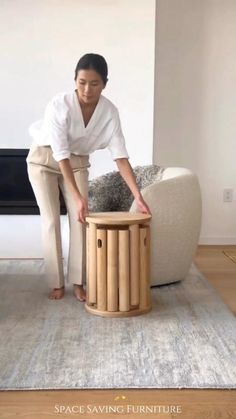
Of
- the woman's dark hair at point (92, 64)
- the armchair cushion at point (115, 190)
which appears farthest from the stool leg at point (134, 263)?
the armchair cushion at point (115, 190)

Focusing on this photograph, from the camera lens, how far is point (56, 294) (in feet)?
8.61

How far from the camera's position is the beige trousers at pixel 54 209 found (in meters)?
2.57

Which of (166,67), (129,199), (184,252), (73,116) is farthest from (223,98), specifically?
(73,116)

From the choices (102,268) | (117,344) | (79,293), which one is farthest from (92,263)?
(117,344)

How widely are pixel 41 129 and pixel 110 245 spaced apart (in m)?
0.71

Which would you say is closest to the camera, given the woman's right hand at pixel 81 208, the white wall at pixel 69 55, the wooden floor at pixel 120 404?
the wooden floor at pixel 120 404

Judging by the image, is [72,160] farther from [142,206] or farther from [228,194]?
[228,194]

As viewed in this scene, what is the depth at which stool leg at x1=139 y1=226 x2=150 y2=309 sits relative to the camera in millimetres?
2359

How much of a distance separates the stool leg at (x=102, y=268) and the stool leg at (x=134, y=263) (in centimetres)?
12

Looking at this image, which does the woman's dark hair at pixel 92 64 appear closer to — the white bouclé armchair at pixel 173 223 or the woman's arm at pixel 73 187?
the woman's arm at pixel 73 187

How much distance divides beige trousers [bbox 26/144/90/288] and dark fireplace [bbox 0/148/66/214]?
1.02m

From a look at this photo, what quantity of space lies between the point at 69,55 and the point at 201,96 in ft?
3.66

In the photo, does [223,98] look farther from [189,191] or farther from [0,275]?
[0,275]

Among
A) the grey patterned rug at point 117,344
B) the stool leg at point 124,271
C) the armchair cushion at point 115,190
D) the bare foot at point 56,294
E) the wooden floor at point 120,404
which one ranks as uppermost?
the armchair cushion at point 115,190
